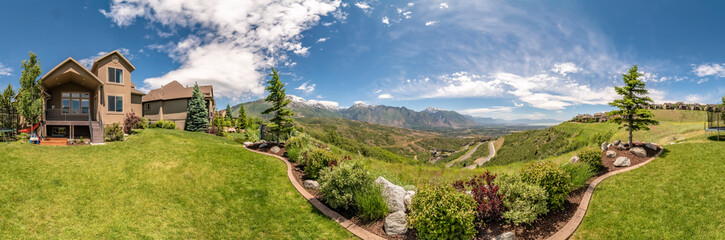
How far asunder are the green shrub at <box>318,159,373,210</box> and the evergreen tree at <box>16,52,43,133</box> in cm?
2164

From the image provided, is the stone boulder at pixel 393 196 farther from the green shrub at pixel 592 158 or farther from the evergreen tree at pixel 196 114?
the evergreen tree at pixel 196 114

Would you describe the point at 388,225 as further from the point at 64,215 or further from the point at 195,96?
the point at 195,96

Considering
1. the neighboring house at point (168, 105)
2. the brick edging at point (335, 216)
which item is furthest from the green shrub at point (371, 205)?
the neighboring house at point (168, 105)

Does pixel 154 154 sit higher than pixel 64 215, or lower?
higher

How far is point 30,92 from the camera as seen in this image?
53.8 ft

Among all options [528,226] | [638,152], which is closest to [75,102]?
[528,226]

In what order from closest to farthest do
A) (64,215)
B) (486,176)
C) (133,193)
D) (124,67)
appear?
(64,215) → (133,193) → (486,176) → (124,67)

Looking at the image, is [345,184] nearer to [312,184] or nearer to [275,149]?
[312,184]

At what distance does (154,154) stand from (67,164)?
9.14ft

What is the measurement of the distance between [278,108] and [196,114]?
16.7m

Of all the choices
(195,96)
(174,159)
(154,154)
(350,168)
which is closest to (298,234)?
(350,168)

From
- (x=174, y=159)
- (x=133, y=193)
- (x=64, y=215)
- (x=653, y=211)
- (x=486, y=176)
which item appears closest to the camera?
(x=64, y=215)

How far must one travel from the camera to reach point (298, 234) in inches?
284

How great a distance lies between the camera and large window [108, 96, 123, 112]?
68.2 feet
